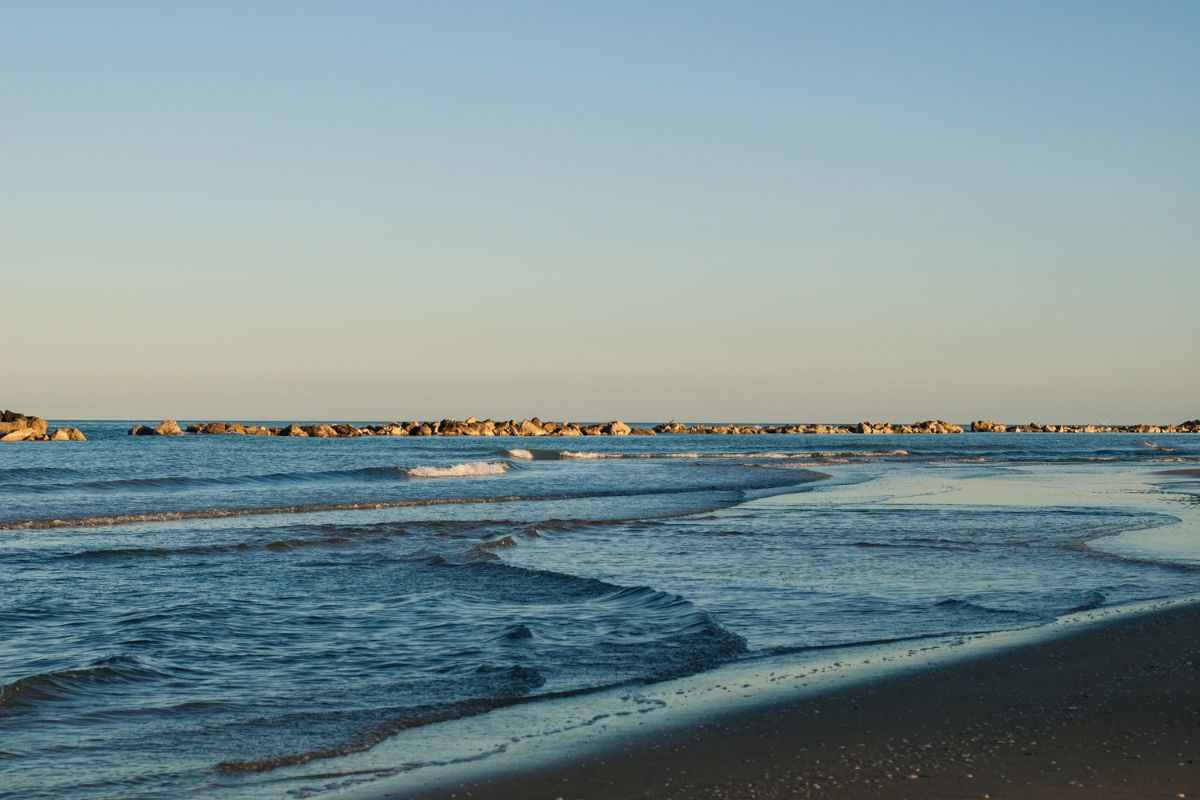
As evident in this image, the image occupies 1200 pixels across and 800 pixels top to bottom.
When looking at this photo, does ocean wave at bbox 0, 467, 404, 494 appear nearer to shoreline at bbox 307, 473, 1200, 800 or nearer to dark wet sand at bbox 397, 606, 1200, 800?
shoreline at bbox 307, 473, 1200, 800

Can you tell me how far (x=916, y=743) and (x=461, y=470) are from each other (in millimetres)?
47493

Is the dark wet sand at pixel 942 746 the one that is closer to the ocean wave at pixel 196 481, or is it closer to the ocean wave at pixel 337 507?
the ocean wave at pixel 337 507

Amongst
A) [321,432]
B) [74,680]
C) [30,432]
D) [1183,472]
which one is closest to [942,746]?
[74,680]

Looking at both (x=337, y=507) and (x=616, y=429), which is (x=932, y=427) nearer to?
(x=616, y=429)

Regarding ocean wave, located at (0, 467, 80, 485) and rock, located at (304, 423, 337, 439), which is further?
rock, located at (304, 423, 337, 439)

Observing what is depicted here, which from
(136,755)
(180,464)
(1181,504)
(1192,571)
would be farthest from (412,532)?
(180,464)

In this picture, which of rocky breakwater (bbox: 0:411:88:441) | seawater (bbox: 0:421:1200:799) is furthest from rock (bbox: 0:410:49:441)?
seawater (bbox: 0:421:1200:799)

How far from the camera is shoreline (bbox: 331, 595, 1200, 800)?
6.96 meters

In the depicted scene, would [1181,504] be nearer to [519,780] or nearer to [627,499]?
[627,499]

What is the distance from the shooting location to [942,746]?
7824 millimetres

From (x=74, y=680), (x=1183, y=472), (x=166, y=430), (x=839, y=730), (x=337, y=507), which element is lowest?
(x=337, y=507)

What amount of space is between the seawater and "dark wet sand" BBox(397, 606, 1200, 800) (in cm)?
170

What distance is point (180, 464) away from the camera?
5697cm

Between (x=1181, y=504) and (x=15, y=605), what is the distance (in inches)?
1176
